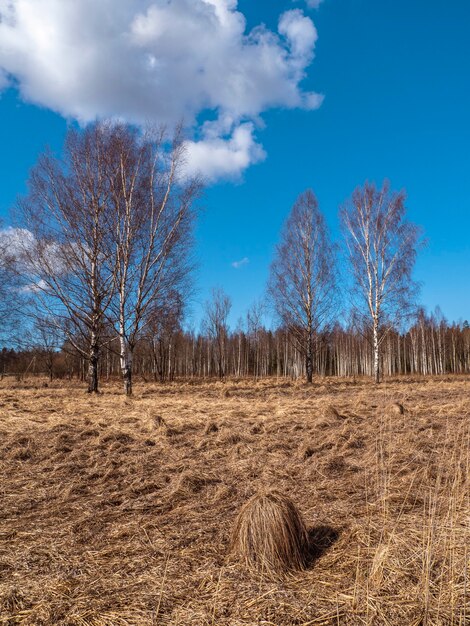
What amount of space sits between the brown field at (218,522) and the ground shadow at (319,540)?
15 mm

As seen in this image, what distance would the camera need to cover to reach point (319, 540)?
10.2ft

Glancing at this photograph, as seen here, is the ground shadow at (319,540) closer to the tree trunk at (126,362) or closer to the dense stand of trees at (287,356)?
the tree trunk at (126,362)

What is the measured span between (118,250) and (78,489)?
10911mm

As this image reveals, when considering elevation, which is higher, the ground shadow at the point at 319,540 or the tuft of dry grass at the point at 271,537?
the tuft of dry grass at the point at 271,537

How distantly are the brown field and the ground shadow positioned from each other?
15 millimetres

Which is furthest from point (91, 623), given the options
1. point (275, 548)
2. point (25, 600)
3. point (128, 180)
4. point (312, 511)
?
point (128, 180)

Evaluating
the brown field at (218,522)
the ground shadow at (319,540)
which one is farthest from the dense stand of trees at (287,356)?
the ground shadow at (319,540)

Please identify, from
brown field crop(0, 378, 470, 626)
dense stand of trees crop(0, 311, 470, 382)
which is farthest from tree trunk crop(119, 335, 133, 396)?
dense stand of trees crop(0, 311, 470, 382)

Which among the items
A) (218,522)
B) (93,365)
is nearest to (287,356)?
(93,365)

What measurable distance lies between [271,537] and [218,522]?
867mm

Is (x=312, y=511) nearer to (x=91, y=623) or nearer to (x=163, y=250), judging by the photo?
(x=91, y=623)

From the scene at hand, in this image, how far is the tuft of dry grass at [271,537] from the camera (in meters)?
2.71

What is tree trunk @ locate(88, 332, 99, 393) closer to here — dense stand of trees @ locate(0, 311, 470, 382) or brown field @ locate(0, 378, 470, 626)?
brown field @ locate(0, 378, 470, 626)

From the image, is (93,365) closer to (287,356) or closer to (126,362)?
(126,362)
